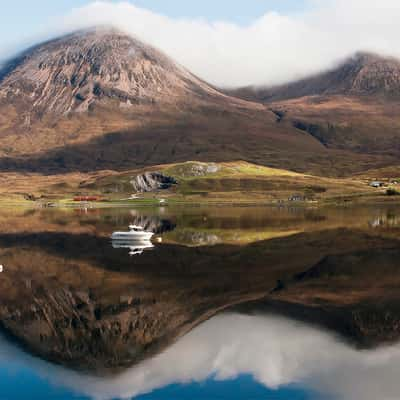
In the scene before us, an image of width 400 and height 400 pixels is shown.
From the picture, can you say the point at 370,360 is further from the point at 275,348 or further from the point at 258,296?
the point at 258,296

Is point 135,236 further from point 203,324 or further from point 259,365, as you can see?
point 259,365

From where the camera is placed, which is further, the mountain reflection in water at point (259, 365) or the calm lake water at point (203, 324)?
the calm lake water at point (203, 324)

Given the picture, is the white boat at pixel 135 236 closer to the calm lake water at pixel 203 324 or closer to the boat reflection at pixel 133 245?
the boat reflection at pixel 133 245

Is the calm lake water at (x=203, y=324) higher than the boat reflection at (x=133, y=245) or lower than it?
higher

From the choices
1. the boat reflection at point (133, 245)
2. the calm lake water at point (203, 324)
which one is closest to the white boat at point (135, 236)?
the boat reflection at point (133, 245)

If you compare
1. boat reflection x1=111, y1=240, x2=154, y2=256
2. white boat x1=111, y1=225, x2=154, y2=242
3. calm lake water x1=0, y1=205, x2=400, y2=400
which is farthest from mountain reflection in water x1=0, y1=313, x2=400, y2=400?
white boat x1=111, y1=225, x2=154, y2=242

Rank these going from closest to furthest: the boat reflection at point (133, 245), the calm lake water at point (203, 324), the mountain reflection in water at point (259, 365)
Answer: the mountain reflection in water at point (259, 365)
the calm lake water at point (203, 324)
the boat reflection at point (133, 245)

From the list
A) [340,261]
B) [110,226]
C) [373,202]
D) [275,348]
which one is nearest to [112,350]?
[275,348]

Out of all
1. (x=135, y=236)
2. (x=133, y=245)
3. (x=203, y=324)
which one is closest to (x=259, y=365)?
(x=203, y=324)
